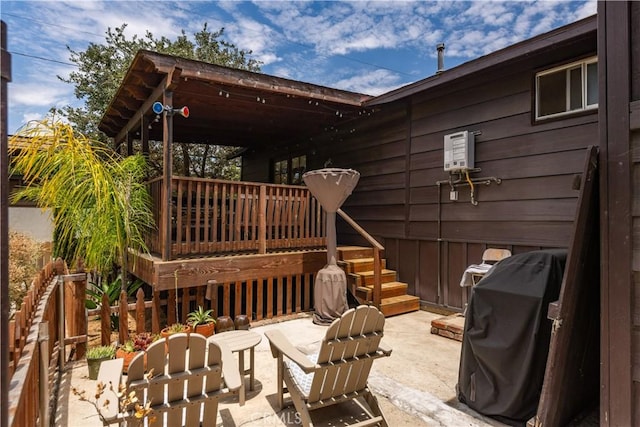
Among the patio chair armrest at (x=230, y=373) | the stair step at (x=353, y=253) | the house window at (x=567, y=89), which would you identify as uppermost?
the house window at (x=567, y=89)

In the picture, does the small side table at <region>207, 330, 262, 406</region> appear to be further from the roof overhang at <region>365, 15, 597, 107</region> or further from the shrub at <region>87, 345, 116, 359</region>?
the roof overhang at <region>365, 15, 597, 107</region>

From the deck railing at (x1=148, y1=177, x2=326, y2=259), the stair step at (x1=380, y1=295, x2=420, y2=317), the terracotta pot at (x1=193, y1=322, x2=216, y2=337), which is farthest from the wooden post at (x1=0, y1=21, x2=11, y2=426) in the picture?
the stair step at (x1=380, y1=295, x2=420, y2=317)

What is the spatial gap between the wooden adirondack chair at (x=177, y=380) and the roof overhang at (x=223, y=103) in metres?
3.33

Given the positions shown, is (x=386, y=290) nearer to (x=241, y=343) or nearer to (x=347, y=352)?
(x=241, y=343)

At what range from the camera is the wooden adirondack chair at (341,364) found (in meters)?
2.20

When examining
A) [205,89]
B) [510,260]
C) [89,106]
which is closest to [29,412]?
[510,260]

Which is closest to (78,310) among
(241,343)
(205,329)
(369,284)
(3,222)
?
(205,329)

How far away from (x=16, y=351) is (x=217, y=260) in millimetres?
3045

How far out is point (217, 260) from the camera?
4.55 metres

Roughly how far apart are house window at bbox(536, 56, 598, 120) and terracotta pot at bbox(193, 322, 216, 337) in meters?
4.49

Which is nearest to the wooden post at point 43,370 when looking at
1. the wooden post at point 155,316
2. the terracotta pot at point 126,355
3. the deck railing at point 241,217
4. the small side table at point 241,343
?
the small side table at point 241,343

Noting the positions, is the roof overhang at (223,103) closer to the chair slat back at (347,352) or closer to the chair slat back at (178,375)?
the chair slat back at (178,375)

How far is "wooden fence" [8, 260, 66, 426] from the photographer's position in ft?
4.53

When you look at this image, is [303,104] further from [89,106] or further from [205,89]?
[89,106]
